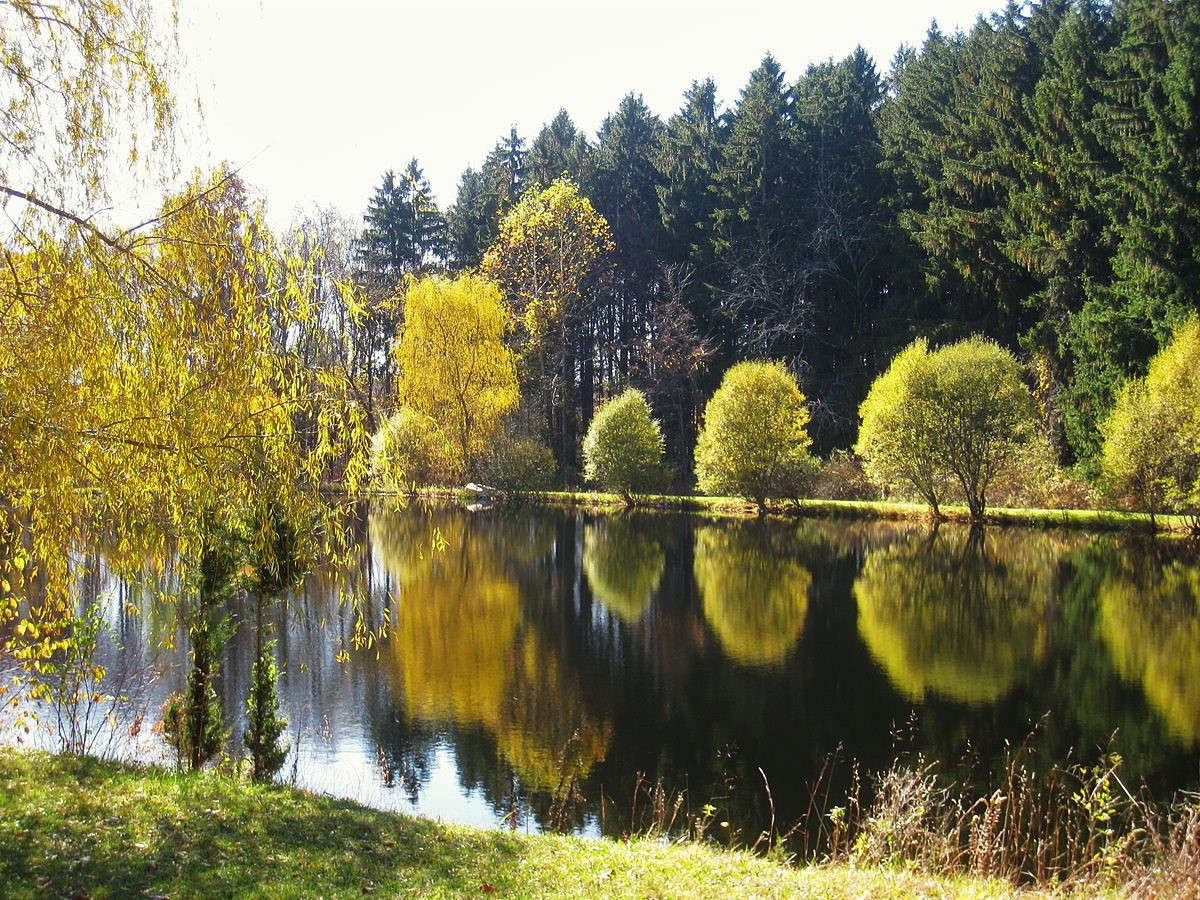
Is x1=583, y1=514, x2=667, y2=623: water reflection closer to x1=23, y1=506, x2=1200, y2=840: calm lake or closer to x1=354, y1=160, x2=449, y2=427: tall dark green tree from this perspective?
x1=23, y1=506, x2=1200, y2=840: calm lake

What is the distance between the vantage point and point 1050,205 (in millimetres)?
39156

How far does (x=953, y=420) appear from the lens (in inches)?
1296

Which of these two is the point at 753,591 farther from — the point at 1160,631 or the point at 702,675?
the point at 1160,631

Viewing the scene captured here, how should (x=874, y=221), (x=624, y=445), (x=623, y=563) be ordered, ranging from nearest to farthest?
1. (x=623, y=563)
2. (x=624, y=445)
3. (x=874, y=221)

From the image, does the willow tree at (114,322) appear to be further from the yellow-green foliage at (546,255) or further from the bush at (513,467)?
the yellow-green foliage at (546,255)

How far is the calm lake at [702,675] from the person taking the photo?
9.95m

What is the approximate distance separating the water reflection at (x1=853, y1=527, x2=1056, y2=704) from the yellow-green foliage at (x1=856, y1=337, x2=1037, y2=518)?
5.66 meters

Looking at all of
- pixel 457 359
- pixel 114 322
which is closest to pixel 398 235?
pixel 457 359

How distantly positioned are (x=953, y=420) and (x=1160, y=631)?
17.3m

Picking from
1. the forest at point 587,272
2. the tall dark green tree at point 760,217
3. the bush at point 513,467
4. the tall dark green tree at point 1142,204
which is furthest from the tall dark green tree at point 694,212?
the tall dark green tree at point 1142,204

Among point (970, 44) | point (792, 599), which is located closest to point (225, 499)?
point (792, 599)

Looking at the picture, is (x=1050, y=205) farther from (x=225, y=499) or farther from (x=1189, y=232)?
(x=225, y=499)

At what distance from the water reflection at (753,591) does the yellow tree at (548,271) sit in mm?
17961

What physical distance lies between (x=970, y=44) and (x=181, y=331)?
47748 millimetres
